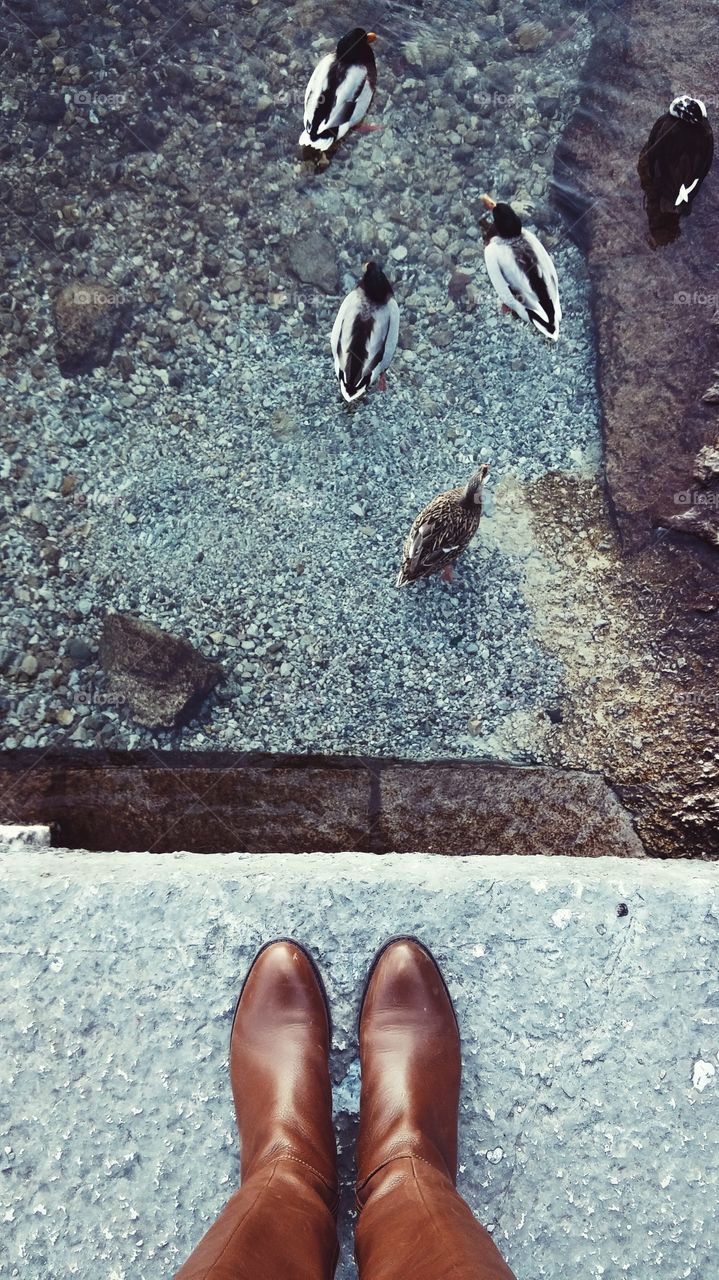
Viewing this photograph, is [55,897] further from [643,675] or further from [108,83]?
[108,83]

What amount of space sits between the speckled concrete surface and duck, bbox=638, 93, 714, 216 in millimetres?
2306

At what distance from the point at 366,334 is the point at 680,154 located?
1313 mm

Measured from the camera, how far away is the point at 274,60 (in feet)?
9.11

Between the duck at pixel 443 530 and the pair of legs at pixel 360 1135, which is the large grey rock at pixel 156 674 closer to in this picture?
the duck at pixel 443 530

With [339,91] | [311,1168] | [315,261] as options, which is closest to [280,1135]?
[311,1168]

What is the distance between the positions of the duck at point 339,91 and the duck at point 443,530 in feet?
4.45

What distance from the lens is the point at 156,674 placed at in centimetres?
258

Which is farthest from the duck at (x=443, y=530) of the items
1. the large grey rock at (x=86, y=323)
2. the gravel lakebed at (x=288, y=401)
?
the large grey rock at (x=86, y=323)

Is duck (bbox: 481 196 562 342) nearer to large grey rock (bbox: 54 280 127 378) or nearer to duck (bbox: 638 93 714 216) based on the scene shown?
duck (bbox: 638 93 714 216)

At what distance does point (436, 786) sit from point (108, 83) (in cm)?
289

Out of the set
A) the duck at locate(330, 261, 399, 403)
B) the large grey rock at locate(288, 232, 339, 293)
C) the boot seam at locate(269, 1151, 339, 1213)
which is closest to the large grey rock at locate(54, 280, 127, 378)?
the large grey rock at locate(288, 232, 339, 293)

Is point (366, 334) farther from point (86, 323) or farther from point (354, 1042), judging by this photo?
point (354, 1042)

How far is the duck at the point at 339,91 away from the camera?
2.54 meters

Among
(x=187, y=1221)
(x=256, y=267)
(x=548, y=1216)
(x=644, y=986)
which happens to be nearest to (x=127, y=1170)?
(x=187, y=1221)
